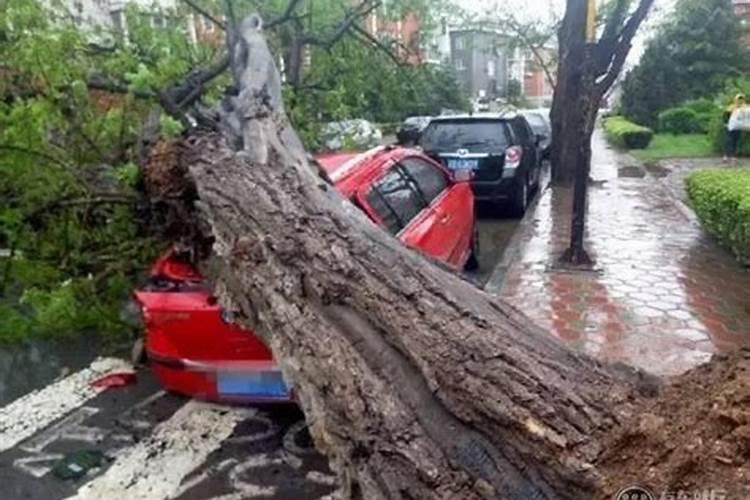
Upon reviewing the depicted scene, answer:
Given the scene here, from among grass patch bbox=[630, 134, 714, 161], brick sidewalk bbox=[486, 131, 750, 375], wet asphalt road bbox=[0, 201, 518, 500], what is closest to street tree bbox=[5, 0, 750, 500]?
wet asphalt road bbox=[0, 201, 518, 500]

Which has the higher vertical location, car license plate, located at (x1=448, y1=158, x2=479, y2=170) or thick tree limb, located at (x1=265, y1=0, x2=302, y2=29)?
thick tree limb, located at (x1=265, y1=0, x2=302, y2=29)

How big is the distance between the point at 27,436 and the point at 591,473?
3659 mm

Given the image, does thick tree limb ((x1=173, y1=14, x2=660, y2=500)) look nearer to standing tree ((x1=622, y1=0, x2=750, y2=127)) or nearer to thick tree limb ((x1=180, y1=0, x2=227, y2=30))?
thick tree limb ((x1=180, y1=0, x2=227, y2=30))

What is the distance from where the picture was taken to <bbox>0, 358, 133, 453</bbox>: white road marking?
14.7 ft

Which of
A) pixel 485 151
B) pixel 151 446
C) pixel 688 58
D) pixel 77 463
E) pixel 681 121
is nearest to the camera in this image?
pixel 77 463

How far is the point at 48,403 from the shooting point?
4.87 meters

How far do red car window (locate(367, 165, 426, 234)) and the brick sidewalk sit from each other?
1285mm

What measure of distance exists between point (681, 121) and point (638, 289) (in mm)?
21569

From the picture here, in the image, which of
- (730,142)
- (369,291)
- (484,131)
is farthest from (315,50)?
(730,142)

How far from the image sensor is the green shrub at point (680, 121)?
1002 inches

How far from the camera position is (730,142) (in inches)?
680

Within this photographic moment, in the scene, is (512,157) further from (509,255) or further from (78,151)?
(78,151)

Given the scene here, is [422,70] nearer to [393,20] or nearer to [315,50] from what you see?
[393,20]

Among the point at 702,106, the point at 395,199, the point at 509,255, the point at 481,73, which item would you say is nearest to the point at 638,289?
the point at 509,255
